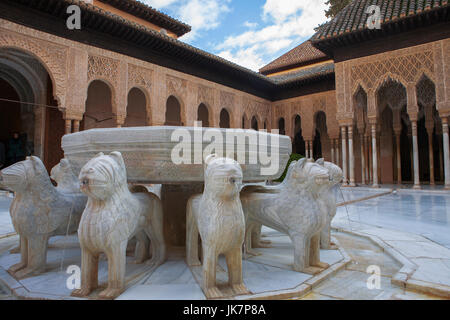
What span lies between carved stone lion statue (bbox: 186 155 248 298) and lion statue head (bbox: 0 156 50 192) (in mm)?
1390

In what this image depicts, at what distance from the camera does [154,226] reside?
102 inches

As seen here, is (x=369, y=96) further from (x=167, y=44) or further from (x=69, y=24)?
(x=69, y=24)

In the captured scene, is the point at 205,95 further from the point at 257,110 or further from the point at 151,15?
the point at 151,15

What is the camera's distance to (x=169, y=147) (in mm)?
2355

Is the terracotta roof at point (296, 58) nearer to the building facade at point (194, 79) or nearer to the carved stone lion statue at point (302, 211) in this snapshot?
the building facade at point (194, 79)

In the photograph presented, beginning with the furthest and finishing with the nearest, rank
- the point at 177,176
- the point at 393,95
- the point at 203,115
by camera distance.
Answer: the point at 203,115 → the point at 393,95 → the point at 177,176

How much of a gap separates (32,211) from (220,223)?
5.06ft

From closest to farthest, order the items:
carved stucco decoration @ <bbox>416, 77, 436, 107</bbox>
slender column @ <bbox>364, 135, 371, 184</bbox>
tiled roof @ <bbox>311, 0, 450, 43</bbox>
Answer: tiled roof @ <bbox>311, 0, 450, 43</bbox> → carved stucco decoration @ <bbox>416, 77, 436, 107</bbox> → slender column @ <bbox>364, 135, 371, 184</bbox>

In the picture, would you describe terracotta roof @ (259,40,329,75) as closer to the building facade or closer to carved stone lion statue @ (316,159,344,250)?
the building facade

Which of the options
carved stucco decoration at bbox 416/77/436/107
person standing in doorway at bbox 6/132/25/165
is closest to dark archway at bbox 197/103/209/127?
person standing in doorway at bbox 6/132/25/165

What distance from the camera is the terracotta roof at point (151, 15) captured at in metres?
14.9

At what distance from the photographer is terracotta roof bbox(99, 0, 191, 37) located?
1490 cm

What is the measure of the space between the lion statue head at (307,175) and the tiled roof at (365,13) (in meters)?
11.4

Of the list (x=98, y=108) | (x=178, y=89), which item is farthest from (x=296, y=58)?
(x=98, y=108)
